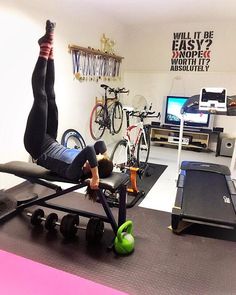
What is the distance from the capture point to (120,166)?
3359 mm

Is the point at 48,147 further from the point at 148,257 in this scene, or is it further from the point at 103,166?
the point at 148,257

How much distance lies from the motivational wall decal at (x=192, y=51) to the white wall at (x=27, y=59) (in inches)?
79.0

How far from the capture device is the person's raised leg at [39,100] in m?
2.27

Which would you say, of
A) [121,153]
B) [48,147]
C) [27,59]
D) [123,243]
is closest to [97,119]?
[121,153]

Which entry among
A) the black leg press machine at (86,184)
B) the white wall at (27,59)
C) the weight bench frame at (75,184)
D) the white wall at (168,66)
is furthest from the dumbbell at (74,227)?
the white wall at (168,66)

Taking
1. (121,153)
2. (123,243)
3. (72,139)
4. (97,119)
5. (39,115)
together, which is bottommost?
(123,243)

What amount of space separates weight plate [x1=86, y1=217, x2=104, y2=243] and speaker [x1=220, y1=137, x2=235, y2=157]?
12.0 feet

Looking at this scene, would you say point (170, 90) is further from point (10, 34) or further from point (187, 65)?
point (10, 34)

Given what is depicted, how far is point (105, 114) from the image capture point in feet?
16.5

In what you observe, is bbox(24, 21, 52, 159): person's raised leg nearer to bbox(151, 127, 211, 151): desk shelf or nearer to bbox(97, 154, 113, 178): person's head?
bbox(97, 154, 113, 178): person's head

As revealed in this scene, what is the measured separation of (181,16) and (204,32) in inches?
30.6

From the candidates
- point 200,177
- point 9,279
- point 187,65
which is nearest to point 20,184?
point 200,177

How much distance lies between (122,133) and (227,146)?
2.26 meters

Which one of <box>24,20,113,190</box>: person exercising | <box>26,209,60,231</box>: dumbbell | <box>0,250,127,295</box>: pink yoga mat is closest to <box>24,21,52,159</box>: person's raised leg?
<box>24,20,113,190</box>: person exercising
